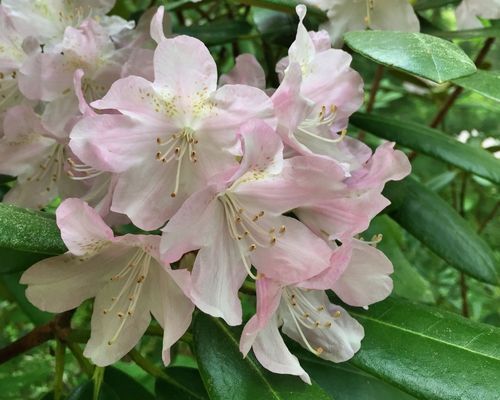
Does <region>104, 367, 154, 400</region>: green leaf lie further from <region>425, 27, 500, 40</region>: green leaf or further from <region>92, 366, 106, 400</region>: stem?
<region>425, 27, 500, 40</region>: green leaf

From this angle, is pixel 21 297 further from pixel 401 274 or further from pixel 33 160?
pixel 401 274

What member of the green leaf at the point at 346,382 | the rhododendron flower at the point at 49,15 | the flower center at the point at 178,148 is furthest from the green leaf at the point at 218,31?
the green leaf at the point at 346,382

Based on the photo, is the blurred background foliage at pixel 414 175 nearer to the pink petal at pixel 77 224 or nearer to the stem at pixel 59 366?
the stem at pixel 59 366

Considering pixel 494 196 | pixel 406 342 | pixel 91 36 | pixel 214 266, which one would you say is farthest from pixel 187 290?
pixel 494 196

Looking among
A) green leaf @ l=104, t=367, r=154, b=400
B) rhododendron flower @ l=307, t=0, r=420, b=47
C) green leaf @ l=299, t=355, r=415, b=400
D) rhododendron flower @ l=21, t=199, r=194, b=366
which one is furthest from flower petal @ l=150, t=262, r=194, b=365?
rhododendron flower @ l=307, t=0, r=420, b=47

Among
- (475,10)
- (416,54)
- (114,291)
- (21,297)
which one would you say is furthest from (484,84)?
(21,297)
